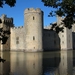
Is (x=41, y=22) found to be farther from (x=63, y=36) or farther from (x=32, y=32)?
(x=63, y=36)

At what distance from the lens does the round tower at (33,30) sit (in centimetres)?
3694

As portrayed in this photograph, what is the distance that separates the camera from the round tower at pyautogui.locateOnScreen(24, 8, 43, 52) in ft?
121

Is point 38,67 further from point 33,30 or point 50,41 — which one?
point 50,41

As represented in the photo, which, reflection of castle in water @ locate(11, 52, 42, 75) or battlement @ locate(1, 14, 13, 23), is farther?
battlement @ locate(1, 14, 13, 23)

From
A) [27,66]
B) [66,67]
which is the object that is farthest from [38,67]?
[66,67]

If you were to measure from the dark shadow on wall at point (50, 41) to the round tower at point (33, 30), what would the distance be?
4824 mm

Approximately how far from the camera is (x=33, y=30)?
37062 millimetres

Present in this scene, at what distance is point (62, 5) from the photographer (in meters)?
7.16

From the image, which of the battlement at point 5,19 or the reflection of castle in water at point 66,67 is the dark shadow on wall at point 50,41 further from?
the reflection of castle in water at point 66,67

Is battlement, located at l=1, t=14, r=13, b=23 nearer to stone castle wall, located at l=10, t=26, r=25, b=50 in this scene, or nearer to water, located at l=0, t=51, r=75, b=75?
stone castle wall, located at l=10, t=26, r=25, b=50

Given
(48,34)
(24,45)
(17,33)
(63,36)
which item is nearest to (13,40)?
(17,33)

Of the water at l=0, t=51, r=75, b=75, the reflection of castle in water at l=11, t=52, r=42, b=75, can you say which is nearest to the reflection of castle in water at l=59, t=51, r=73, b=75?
the water at l=0, t=51, r=75, b=75

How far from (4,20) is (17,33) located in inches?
173

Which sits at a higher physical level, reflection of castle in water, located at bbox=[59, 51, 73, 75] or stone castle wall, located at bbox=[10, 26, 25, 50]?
stone castle wall, located at bbox=[10, 26, 25, 50]
